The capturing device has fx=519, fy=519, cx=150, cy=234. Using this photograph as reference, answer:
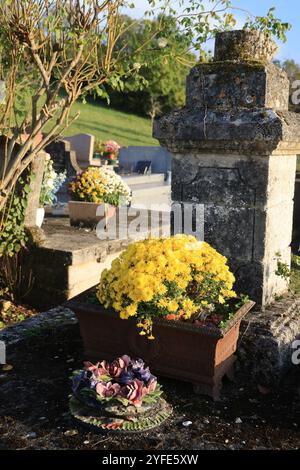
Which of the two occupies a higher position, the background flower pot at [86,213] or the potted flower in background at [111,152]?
the potted flower in background at [111,152]

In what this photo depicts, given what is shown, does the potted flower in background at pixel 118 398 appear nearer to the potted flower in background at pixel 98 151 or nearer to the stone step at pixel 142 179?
the stone step at pixel 142 179

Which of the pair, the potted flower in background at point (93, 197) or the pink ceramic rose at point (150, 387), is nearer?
the pink ceramic rose at point (150, 387)

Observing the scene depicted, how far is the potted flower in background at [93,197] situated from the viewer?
22.0ft

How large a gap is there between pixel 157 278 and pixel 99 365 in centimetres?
59

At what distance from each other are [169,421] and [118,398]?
319mm

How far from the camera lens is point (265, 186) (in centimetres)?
338

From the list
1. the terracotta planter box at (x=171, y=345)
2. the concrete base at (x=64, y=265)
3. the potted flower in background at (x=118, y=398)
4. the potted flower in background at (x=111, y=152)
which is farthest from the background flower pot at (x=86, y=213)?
the potted flower in background at (x=111, y=152)

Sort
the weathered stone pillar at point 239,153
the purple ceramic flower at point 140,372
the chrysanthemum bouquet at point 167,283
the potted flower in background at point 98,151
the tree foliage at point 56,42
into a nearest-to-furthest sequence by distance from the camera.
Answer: the purple ceramic flower at point 140,372 < the chrysanthemum bouquet at point 167,283 < the weathered stone pillar at point 239,153 < the tree foliage at point 56,42 < the potted flower in background at point 98,151

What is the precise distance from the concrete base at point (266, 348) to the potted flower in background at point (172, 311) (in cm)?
12

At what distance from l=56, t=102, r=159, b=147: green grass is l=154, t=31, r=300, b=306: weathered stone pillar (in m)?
23.8

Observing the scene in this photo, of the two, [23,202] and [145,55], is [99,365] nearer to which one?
[23,202]

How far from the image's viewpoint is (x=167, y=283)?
9.63 ft

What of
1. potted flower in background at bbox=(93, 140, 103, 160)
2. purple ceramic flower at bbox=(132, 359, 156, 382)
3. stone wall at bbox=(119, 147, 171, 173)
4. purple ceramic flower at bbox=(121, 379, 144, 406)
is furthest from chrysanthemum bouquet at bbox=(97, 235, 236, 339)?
potted flower in background at bbox=(93, 140, 103, 160)
